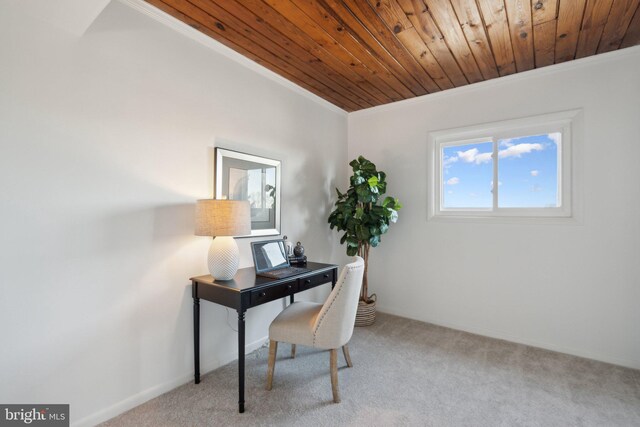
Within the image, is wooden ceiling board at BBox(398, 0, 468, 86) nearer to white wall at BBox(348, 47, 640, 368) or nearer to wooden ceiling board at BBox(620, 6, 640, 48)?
white wall at BBox(348, 47, 640, 368)

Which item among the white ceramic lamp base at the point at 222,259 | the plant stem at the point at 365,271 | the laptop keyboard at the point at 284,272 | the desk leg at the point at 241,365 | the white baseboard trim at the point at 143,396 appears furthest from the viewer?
the plant stem at the point at 365,271

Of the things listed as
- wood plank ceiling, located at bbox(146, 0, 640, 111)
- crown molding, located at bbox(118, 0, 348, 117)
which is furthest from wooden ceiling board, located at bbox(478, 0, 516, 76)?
crown molding, located at bbox(118, 0, 348, 117)

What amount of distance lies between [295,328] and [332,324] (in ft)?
0.88

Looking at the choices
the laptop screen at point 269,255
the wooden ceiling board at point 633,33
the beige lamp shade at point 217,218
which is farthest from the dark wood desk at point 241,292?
the wooden ceiling board at point 633,33

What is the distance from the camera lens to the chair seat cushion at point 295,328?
6.56ft

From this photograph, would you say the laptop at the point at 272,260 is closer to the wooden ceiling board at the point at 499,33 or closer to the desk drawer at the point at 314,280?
the desk drawer at the point at 314,280

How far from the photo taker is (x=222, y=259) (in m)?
2.04

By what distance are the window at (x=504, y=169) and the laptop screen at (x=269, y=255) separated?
5.85ft

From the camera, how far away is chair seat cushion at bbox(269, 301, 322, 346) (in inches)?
78.7

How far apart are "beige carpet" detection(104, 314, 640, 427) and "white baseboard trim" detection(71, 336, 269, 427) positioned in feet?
0.14

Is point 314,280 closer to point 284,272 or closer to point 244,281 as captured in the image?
point 284,272

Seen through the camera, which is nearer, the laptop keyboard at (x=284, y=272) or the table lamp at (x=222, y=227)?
the table lamp at (x=222, y=227)

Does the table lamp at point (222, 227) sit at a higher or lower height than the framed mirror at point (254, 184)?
lower

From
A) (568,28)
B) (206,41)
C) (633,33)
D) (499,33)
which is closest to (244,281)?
(206,41)
